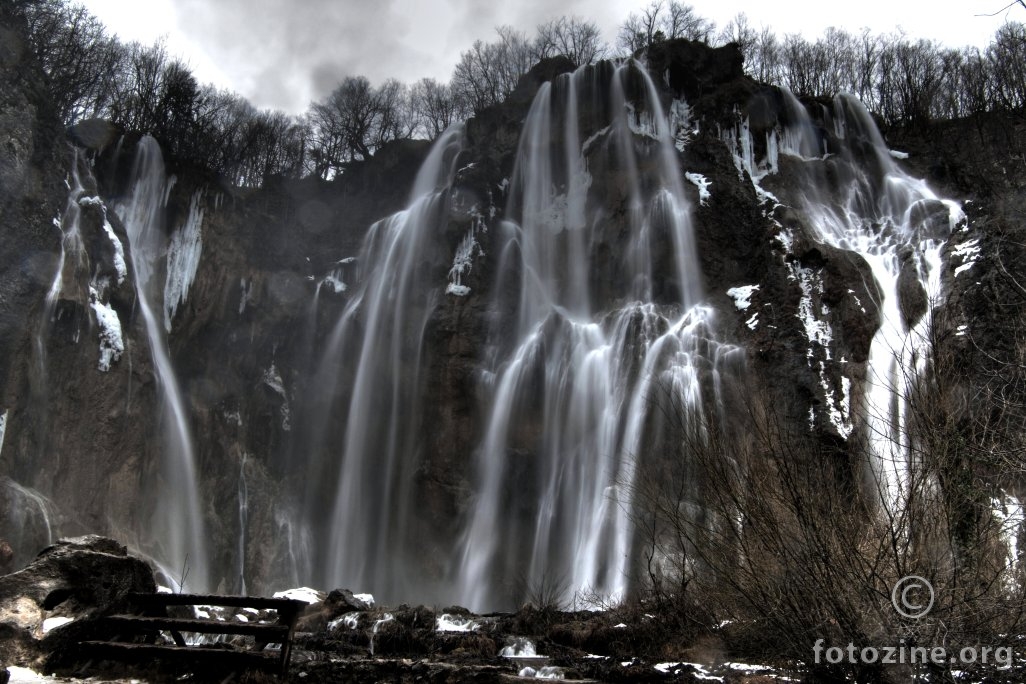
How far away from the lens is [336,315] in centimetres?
2972

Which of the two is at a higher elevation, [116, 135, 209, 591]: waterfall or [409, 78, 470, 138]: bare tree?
[409, 78, 470, 138]: bare tree

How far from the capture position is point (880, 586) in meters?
6.85

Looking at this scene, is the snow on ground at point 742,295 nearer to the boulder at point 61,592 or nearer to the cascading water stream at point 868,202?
the cascading water stream at point 868,202

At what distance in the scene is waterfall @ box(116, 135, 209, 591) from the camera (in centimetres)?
2331

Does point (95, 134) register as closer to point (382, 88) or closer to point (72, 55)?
point (72, 55)

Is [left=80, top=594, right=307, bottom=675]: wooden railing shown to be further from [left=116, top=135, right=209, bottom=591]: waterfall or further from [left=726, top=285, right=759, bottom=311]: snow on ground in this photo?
[left=726, top=285, right=759, bottom=311]: snow on ground

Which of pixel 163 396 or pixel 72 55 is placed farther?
pixel 72 55

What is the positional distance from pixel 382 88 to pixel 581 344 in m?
28.8

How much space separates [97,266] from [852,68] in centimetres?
3825

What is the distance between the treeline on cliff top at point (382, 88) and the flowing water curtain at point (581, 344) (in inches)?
281

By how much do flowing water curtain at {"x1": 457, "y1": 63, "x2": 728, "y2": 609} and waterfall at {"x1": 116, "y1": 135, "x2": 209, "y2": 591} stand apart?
27.9ft

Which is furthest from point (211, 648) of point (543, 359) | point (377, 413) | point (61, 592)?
point (377, 413)

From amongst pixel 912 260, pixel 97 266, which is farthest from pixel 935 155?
pixel 97 266

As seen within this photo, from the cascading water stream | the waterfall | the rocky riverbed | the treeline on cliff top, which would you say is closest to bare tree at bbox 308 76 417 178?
the treeline on cliff top
